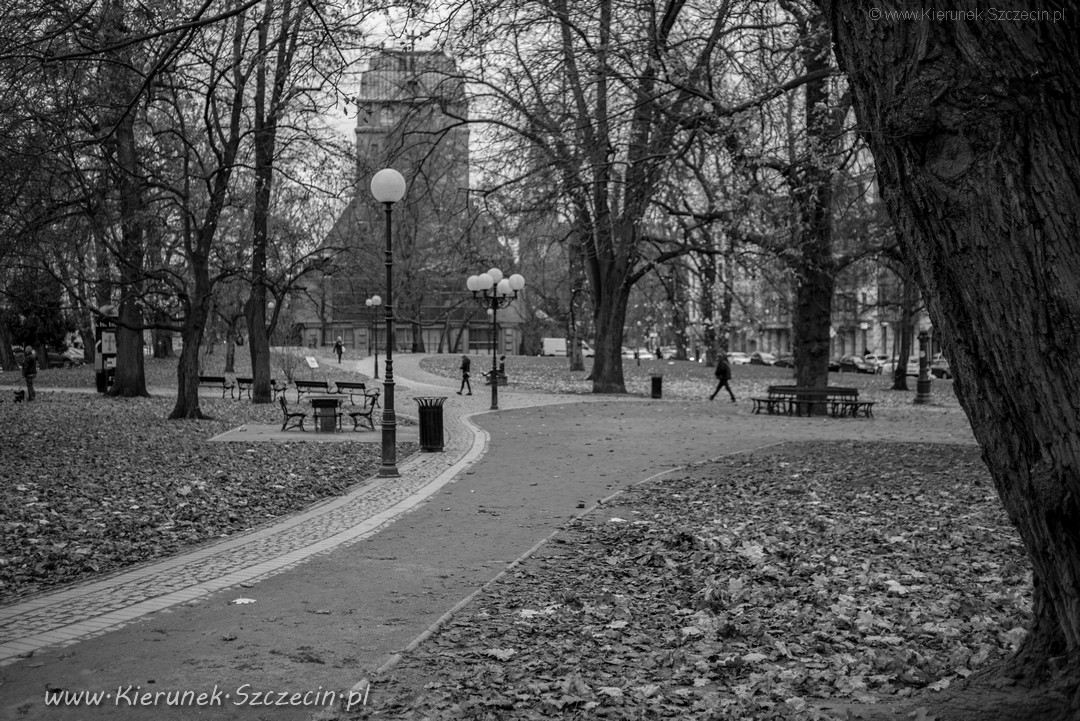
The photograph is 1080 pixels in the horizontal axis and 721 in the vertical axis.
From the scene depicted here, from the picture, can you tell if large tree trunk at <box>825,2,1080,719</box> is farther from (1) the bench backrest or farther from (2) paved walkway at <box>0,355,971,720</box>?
(1) the bench backrest

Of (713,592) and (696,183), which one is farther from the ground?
(696,183)

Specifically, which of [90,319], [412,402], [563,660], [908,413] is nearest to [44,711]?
[563,660]

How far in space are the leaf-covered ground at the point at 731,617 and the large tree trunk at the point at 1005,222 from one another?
128cm

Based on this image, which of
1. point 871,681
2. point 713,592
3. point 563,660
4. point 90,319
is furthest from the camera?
point 90,319

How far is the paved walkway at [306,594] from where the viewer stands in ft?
15.3

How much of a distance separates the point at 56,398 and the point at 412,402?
10213 mm

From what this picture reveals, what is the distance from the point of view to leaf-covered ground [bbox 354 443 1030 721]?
417cm

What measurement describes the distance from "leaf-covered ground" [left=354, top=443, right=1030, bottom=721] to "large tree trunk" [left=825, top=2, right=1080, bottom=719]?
1280 millimetres

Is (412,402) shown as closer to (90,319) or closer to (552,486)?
(552,486)

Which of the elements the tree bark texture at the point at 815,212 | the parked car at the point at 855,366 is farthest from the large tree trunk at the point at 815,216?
the parked car at the point at 855,366

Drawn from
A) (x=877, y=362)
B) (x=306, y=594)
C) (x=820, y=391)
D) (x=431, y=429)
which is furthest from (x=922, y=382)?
(x=877, y=362)

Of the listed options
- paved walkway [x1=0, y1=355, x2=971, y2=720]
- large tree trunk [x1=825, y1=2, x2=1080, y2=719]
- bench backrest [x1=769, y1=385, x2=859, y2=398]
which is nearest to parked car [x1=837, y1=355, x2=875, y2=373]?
bench backrest [x1=769, y1=385, x2=859, y2=398]

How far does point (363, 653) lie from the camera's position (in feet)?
16.6

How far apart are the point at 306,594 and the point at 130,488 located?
222 inches
